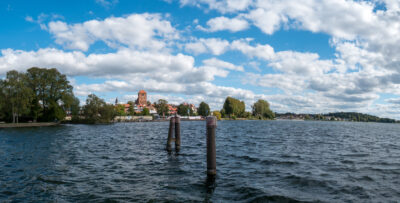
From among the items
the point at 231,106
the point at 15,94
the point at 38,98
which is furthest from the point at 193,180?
the point at 231,106

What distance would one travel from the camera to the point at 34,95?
251 feet

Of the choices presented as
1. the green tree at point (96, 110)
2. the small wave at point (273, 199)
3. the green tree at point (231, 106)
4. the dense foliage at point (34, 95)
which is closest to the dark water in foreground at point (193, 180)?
the small wave at point (273, 199)

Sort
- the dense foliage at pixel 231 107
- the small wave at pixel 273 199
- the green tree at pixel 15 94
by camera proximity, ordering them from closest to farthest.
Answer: the small wave at pixel 273 199 < the green tree at pixel 15 94 < the dense foliage at pixel 231 107

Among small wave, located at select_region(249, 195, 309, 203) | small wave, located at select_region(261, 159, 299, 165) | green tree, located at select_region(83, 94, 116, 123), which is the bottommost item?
small wave, located at select_region(261, 159, 299, 165)

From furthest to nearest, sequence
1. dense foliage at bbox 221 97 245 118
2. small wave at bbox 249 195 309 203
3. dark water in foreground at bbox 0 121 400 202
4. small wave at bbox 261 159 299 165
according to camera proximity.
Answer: dense foliage at bbox 221 97 245 118 < small wave at bbox 261 159 299 165 < dark water in foreground at bbox 0 121 400 202 < small wave at bbox 249 195 309 203

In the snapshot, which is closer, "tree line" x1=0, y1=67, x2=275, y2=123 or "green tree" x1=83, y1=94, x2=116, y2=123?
"tree line" x1=0, y1=67, x2=275, y2=123

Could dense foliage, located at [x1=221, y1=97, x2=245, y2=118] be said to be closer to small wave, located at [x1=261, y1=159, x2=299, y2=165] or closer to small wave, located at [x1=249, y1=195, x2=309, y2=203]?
small wave, located at [x1=261, y1=159, x2=299, y2=165]

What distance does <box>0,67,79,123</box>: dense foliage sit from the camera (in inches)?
2756

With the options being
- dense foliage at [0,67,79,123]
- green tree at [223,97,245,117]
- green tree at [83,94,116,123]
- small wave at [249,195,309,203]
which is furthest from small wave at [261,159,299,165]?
green tree at [223,97,245,117]

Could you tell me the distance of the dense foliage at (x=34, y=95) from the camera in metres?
70.0

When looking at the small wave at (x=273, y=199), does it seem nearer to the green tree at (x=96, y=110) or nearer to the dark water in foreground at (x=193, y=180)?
the dark water in foreground at (x=193, y=180)

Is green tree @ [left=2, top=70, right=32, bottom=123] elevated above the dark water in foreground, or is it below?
above

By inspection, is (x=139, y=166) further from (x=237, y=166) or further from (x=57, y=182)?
(x=237, y=166)

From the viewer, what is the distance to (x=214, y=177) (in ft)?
40.6
